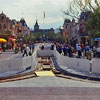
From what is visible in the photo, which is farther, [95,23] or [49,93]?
[95,23]

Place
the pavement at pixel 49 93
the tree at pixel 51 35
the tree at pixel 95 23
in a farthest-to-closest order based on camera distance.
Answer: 1. the tree at pixel 51 35
2. the tree at pixel 95 23
3. the pavement at pixel 49 93

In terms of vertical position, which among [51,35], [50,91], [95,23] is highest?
[51,35]

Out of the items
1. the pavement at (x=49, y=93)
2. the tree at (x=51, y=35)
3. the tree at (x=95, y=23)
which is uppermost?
the tree at (x=51, y=35)

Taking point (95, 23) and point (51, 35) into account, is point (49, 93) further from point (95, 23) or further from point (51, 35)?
point (51, 35)

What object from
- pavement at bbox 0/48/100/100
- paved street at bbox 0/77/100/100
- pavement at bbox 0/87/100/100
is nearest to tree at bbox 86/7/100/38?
pavement at bbox 0/48/100/100

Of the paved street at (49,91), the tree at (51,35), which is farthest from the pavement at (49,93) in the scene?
the tree at (51,35)

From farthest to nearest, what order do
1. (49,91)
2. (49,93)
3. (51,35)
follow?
(51,35) < (49,91) < (49,93)

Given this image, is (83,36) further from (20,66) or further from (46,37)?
(46,37)

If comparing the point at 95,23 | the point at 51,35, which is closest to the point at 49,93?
the point at 95,23

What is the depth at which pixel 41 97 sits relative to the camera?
10.5m

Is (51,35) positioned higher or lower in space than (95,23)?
higher

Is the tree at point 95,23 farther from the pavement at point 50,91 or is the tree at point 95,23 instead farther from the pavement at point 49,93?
the pavement at point 49,93

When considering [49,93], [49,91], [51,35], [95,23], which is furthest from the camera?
[51,35]

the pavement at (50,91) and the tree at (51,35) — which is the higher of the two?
the tree at (51,35)
